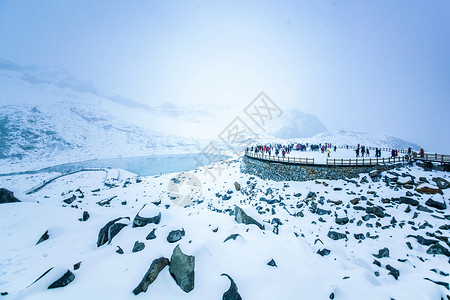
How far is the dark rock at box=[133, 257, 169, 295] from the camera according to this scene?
5.25 m

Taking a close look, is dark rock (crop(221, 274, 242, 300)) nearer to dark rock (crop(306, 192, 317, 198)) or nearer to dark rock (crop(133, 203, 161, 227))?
dark rock (crop(133, 203, 161, 227))

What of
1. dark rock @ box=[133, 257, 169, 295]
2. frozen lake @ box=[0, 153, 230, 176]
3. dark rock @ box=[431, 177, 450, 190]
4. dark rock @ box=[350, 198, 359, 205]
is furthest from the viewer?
frozen lake @ box=[0, 153, 230, 176]

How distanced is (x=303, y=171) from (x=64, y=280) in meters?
21.1

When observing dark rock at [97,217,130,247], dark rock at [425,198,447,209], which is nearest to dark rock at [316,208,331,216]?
dark rock at [425,198,447,209]

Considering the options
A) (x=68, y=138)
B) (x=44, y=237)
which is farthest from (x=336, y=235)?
(x=68, y=138)

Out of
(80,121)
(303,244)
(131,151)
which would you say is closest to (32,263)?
(303,244)

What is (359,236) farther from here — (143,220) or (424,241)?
(143,220)

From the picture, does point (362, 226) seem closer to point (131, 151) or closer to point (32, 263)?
point (32, 263)

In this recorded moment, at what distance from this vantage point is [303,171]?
792 inches

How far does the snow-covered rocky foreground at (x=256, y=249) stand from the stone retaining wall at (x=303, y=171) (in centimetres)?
145

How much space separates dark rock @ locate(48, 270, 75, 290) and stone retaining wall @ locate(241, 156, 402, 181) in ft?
67.3

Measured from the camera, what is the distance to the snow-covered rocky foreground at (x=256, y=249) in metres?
5.68

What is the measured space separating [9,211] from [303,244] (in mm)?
18445

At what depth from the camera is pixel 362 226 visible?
12453 millimetres
